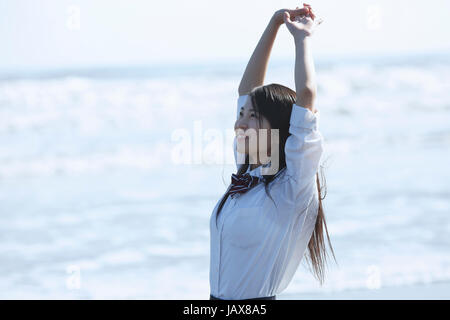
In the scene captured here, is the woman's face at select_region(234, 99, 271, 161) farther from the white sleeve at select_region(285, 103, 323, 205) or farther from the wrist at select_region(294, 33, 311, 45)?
the wrist at select_region(294, 33, 311, 45)

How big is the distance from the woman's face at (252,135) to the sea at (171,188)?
118 cm

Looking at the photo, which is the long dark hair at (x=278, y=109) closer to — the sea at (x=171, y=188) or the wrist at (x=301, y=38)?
the wrist at (x=301, y=38)

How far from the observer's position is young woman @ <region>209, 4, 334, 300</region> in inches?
86.3

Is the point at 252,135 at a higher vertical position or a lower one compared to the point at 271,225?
higher

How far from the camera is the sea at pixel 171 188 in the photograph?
5.62 meters

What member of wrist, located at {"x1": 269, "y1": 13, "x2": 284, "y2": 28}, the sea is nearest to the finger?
wrist, located at {"x1": 269, "y1": 13, "x2": 284, "y2": 28}

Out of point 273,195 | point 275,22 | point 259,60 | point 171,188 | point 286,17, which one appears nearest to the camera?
point 273,195

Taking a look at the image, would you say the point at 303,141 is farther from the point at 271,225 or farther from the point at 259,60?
the point at 259,60

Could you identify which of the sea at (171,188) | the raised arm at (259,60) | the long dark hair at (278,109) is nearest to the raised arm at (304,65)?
the long dark hair at (278,109)

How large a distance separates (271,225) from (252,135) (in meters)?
0.29

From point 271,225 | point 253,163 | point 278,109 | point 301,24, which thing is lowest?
point 271,225

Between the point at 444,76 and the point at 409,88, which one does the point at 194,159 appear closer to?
the point at 409,88

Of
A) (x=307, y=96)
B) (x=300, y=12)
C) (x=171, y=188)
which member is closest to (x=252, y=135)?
(x=307, y=96)

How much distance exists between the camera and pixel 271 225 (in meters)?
2.23
